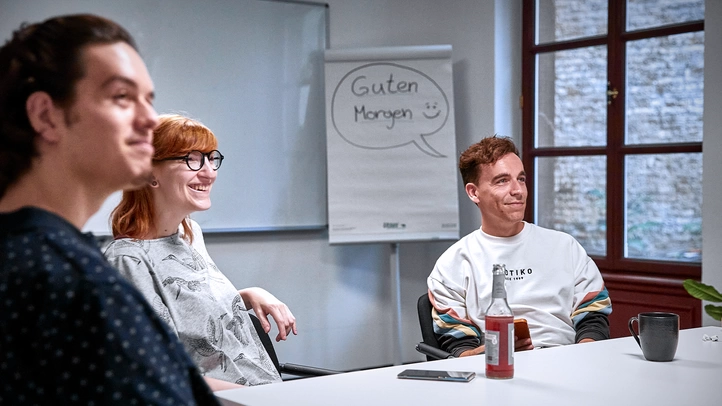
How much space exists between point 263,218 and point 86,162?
370cm

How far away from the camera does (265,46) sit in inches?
182

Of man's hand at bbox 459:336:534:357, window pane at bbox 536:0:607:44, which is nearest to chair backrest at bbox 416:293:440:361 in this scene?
man's hand at bbox 459:336:534:357

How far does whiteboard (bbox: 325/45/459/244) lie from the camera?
15.1 ft

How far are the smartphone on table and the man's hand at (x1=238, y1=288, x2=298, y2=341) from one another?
1.70 ft

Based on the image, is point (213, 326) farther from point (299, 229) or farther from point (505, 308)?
point (299, 229)

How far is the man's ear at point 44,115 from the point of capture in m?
0.93

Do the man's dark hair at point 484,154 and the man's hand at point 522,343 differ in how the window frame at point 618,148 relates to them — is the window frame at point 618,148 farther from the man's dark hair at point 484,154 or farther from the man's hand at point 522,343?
the man's hand at point 522,343

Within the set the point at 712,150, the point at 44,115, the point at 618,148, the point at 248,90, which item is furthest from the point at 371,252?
the point at 44,115

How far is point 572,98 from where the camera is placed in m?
4.49

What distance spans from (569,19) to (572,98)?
45cm

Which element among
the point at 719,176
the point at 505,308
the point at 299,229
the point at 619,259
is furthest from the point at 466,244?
the point at 299,229

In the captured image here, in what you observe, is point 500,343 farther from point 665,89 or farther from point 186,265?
point 665,89

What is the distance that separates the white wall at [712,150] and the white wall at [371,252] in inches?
51.2

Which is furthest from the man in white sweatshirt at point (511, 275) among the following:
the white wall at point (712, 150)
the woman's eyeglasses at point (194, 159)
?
the white wall at point (712, 150)
